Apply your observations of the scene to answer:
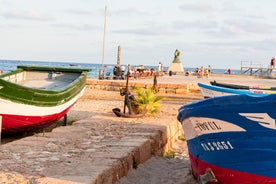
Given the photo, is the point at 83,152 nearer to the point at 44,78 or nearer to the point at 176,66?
the point at 44,78

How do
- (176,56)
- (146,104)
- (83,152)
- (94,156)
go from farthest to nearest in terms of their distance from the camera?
(176,56) → (146,104) → (83,152) → (94,156)

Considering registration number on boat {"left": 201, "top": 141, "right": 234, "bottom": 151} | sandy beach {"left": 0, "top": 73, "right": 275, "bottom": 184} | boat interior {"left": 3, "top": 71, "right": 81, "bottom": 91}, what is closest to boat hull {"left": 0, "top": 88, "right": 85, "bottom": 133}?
sandy beach {"left": 0, "top": 73, "right": 275, "bottom": 184}

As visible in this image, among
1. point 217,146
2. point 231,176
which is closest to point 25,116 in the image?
point 217,146

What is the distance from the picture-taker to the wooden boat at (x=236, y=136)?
4543 millimetres

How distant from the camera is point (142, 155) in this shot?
6934 mm

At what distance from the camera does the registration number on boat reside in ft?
16.1

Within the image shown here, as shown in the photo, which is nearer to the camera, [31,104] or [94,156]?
[94,156]

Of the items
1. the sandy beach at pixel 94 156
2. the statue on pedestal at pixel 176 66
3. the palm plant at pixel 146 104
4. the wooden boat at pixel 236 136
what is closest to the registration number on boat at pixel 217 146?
the wooden boat at pixel 236 136

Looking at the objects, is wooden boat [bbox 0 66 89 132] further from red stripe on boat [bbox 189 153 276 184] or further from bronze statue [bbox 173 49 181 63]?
bronze statue [bbox 173 49 181 63]

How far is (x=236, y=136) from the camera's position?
4805 mm

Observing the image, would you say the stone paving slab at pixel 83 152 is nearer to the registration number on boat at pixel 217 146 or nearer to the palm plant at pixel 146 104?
the registration number on boat at pixel 217 146

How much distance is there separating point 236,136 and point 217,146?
33 centimetres

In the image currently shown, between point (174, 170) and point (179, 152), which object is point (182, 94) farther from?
point (174, 170)

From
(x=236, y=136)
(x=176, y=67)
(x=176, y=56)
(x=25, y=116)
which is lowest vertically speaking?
(x=25, y=116)
